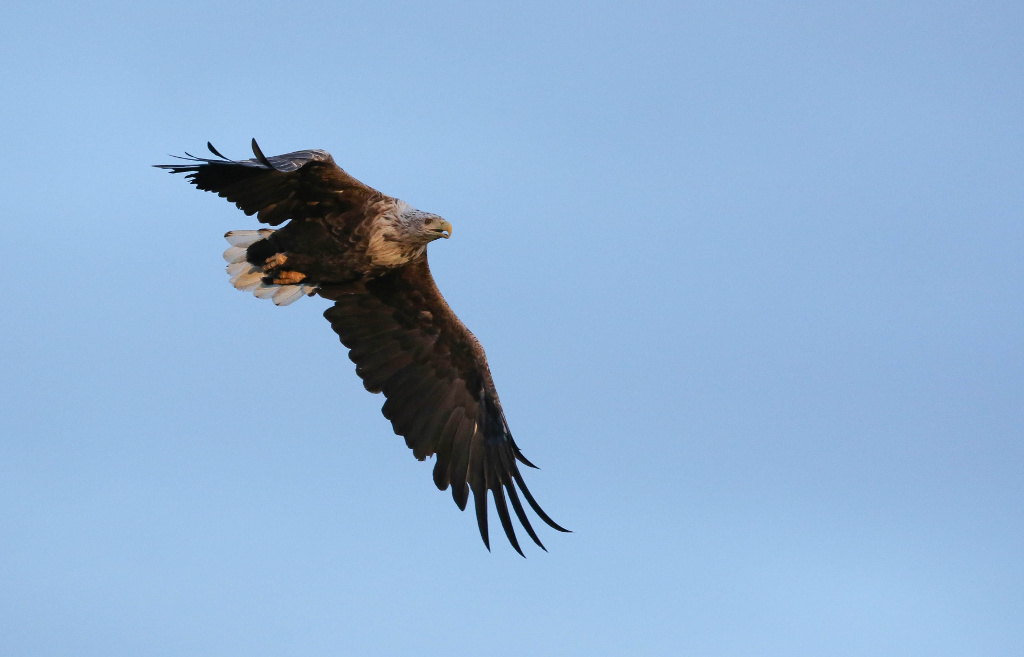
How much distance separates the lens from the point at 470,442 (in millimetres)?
11430

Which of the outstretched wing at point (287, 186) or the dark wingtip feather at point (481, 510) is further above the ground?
the outstretched wing at point (287, 186)

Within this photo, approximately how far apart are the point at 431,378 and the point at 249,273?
6.61 feet

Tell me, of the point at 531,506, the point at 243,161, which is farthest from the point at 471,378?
the point at 243,161

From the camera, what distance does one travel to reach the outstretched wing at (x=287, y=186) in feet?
30.5

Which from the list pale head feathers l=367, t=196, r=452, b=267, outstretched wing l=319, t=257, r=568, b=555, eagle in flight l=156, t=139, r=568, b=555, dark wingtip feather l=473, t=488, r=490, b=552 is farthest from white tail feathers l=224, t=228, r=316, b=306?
Result: dark wingtip feather l=473, t=488, r=490, b=552

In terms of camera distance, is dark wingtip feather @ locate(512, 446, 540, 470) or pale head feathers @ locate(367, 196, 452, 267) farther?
dark wingtip feather @ locate(512, 446, 540, 470)

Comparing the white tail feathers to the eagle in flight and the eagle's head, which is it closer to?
the eagle in flight

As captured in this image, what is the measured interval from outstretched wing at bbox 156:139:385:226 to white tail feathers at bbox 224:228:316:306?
0.47 m

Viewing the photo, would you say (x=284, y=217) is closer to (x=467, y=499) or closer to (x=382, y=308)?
(x=382, y=308)

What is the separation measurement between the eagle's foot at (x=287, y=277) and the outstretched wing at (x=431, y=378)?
410 mm

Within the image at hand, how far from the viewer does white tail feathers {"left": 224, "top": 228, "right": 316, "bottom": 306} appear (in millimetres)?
10633

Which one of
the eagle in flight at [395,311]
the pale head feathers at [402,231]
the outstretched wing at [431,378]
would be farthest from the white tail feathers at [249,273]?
the pale head feathers at [402,231]

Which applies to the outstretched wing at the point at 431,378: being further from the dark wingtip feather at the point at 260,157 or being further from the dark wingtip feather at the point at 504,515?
the dark wingtip feather at the point at 260,157

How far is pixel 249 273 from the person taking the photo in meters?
10.8
